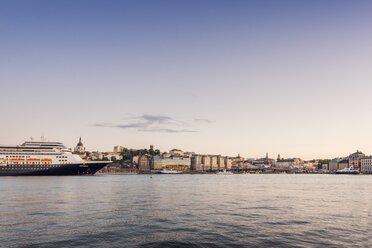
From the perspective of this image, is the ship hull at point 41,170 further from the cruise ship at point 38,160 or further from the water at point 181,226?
the water at point 181,226

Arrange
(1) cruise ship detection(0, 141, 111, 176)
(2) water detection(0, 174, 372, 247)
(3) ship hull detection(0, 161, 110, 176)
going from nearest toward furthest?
(2) water detection(0, 174, 372, 247), (3) ship hull detection(0, 161, 110, 176), (1) cruise ship detection(0, 141, 111, 176)

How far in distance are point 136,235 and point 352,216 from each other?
1988 cm

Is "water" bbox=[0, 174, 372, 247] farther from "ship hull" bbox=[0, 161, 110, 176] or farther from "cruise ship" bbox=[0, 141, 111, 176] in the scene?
"cruise ship" bbox=[0, 141, 111, 176]

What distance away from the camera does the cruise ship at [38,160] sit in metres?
107

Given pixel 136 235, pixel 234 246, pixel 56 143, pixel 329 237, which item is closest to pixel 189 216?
pixel 136 235

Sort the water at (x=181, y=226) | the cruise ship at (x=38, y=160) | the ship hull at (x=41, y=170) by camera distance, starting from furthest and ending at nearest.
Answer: the cruise ship at (x=38, y=160)
the ship hull at (x=41, y=170)
the water at (x=181, y=226)

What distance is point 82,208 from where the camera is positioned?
2989 cm

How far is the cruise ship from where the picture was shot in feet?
351

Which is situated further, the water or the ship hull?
the ship hull

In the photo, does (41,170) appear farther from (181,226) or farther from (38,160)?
(181,226)

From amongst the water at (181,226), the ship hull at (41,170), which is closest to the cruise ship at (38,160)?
the ship hull at (41,170)

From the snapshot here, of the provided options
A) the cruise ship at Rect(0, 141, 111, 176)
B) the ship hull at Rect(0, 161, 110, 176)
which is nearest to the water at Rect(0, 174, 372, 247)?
the ship hull at Rect(0, 161, 110, 176)

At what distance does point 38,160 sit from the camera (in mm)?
109875

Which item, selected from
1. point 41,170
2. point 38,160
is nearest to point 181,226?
point 41,170
